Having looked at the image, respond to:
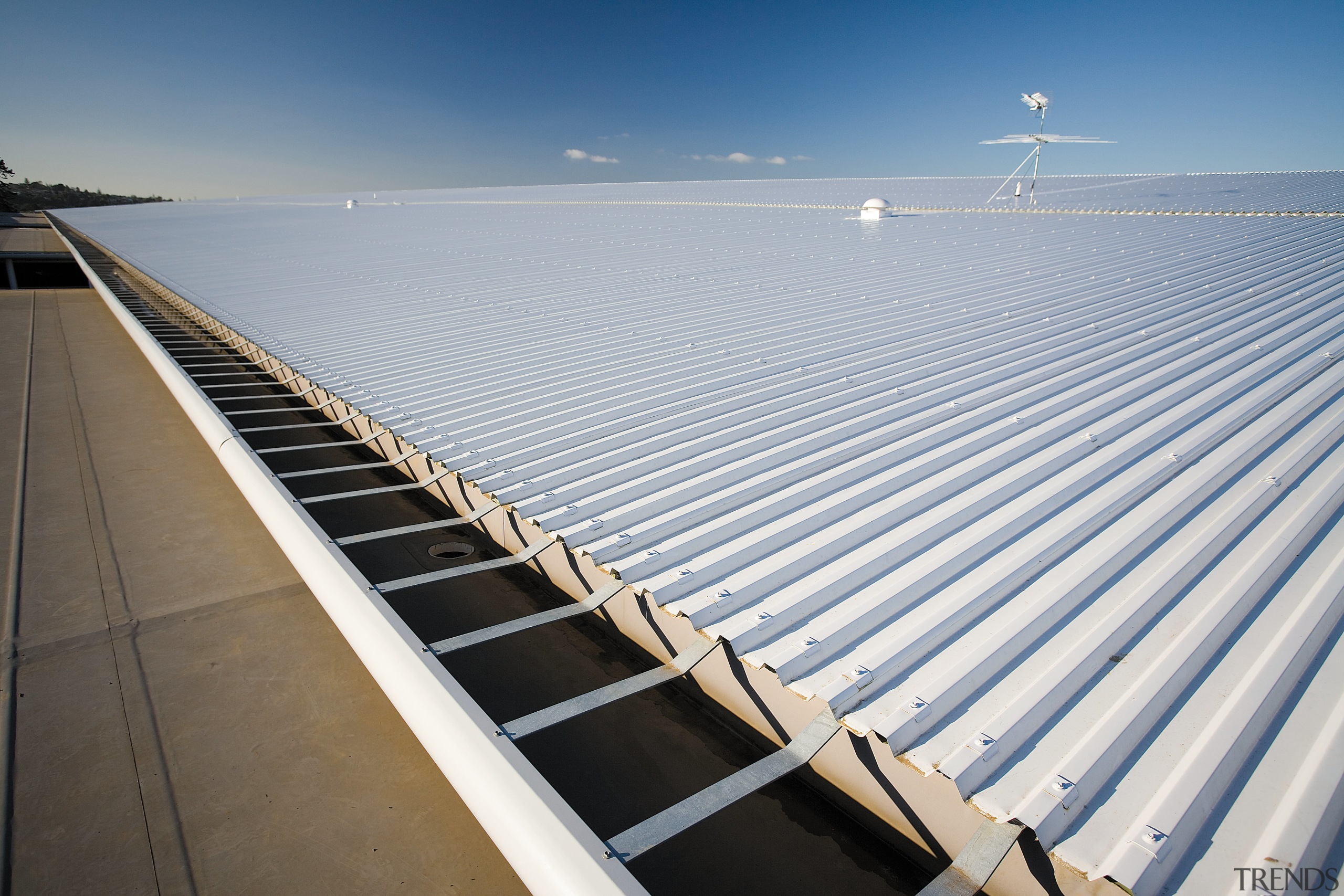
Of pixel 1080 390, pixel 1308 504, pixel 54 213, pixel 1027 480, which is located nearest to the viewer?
Answer: pixel 1308 504

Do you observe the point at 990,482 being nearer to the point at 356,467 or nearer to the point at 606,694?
the point at 606,694

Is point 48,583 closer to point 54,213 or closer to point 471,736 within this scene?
point 471,736

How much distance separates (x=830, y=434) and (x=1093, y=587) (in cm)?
164

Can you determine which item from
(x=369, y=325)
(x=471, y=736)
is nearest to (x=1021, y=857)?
(x=471, y=736)

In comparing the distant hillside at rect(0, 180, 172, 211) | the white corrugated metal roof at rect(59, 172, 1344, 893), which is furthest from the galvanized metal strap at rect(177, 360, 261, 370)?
the distant hillside at rect(0, 180, 172, 211)

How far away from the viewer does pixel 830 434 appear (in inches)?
155

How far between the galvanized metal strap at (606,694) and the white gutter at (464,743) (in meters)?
0.13

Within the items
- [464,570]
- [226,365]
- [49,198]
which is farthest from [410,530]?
[49,198]

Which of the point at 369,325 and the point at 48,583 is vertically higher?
the point at 369,325

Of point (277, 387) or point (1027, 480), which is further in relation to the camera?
point (277, 387)

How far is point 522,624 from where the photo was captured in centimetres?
292

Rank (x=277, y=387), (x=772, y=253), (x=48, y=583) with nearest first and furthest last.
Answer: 1. (x=48, y=583)
2. (x=277, y=387)
3. (x=772, y=253)

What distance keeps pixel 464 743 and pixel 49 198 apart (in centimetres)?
12675

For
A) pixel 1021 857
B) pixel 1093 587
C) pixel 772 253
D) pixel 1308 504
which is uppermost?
pixel 772 253
